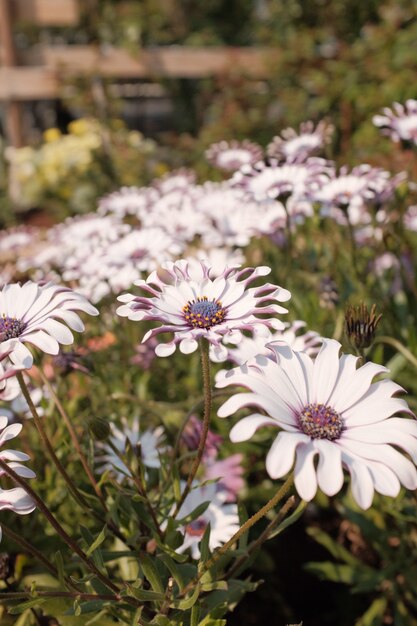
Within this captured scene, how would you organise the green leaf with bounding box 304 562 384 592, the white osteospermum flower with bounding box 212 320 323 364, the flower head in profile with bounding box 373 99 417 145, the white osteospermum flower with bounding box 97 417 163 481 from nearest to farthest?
the white osteospermum flower with bounding box 212 320 323 364 < the white osteospermum flower with bounding box 97 417 163 481 < the green leaf with bounding box 304 562 384 592 < the flower head in profile with bounding box 373 99 417 145

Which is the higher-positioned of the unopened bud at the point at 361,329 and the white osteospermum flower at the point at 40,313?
the white osteospermum flower at the point at 40,313

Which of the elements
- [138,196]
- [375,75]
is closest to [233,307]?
[138,196]

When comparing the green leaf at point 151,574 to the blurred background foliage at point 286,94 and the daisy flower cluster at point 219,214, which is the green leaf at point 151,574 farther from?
the blurred background foliage at point 286,94

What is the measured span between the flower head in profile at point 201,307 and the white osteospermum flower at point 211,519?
0.37 meters

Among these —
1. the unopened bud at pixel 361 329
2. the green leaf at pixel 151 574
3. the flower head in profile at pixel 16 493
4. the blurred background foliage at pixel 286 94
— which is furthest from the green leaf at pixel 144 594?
the blurred background foliage at pixel 286 94

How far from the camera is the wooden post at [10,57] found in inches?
196

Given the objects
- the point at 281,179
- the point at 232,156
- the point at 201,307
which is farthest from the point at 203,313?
the point at 232,156

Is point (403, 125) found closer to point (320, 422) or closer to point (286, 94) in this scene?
point (320, 422)

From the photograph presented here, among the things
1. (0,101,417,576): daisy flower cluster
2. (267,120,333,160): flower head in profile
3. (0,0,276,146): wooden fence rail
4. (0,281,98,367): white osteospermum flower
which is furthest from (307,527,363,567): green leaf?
(0,0,276,146): wooden fence rail

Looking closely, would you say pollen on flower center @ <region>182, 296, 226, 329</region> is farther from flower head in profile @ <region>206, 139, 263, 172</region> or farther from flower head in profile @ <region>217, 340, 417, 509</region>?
flower head in profile @ <region>206, 139, 263, 172</region>

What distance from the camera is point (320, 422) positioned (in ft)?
2.22

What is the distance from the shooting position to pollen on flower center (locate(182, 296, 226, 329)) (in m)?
0.79

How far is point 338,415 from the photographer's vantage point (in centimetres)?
71

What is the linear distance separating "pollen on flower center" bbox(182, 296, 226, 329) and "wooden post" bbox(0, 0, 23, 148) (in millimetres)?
5026
